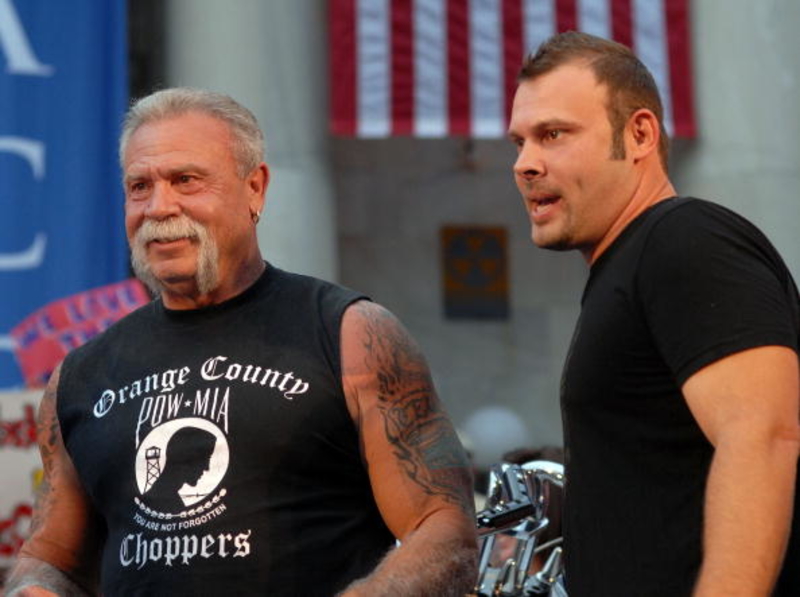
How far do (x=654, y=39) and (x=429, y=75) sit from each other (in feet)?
4.28

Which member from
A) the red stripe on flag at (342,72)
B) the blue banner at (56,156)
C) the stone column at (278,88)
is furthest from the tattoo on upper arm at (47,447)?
the red stripe on flag at (342,72)

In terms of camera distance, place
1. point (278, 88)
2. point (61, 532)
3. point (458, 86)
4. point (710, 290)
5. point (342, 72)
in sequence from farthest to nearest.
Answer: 1. point (458, 86)
2. point (342, 72)
3. point (278, 88)
4. point (61, 532)
5. point (710, 290)

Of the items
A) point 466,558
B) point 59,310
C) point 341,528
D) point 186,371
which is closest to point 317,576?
point 341,528

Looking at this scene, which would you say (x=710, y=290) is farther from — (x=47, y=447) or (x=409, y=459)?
(x=47, y=447)

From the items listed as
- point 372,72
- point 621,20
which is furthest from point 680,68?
point 372,72

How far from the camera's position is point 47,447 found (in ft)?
10.6

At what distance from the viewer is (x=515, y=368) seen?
946 centimetres

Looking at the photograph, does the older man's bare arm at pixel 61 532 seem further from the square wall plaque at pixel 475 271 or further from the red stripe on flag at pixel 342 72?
the square wall plaque at pixel 475 271

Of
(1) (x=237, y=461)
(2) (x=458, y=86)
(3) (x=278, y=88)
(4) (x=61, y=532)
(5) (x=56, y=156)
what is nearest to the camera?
(1) (x=237, y=461)

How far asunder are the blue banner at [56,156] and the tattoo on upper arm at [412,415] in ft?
13.8

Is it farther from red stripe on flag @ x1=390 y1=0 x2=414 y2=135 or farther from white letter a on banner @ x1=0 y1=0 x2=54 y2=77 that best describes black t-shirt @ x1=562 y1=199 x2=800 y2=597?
red stripe on flag @ x1=390 y1=0 x2=414 y2=135

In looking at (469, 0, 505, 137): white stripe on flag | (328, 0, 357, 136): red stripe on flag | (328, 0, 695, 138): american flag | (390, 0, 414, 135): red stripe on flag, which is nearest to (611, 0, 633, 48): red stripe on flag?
(328, 0, 695, 138): american flag

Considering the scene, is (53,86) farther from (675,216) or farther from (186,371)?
(675,216)

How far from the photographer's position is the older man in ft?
9.29
